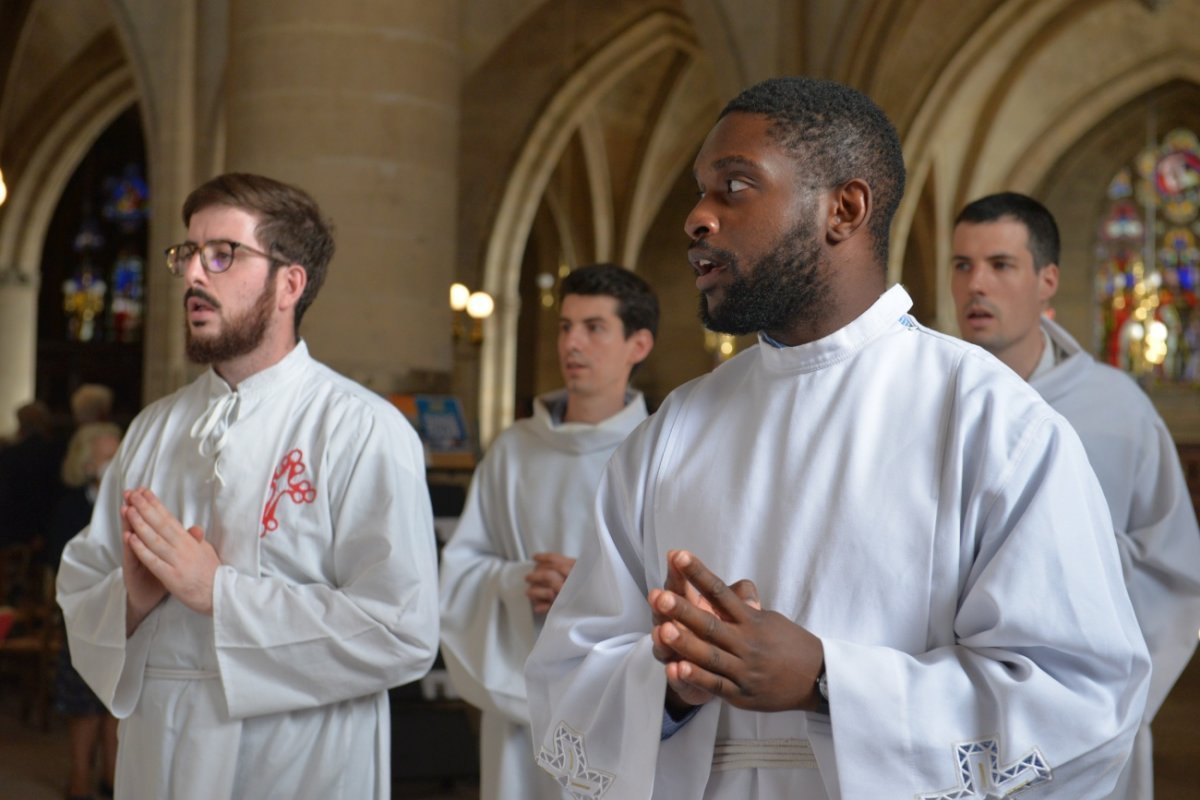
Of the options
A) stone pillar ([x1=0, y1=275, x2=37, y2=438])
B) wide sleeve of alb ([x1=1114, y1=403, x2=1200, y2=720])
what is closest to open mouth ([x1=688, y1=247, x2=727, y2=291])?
wide sleeve of alb ([x1=1114, y1=403, x2=1200, y2=720])

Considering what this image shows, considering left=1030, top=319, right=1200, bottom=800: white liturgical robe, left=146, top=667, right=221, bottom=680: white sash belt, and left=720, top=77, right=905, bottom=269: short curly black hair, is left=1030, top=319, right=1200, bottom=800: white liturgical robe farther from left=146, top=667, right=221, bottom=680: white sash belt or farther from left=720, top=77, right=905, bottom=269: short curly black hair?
left=146, top=667, right=221, bottom=680: white sash belt

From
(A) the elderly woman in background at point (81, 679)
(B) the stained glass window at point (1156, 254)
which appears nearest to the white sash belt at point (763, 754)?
(A) the elderly woman in background at point (81, 679)

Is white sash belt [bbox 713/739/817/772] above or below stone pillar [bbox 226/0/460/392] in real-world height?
below

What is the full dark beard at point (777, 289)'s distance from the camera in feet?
5.98

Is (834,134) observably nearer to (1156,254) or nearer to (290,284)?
(290,284)

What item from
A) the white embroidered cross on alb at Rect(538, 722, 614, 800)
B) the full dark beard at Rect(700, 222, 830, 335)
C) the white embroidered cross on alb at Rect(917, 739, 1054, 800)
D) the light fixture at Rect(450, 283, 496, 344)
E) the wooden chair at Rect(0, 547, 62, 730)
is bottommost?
the wooden chair at Rect(0, 547, 62, 730)

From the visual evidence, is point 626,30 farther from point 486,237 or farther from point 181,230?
point 181,230

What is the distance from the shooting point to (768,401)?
192 cm

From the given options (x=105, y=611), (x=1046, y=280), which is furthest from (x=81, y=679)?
(x=1046, y=280)

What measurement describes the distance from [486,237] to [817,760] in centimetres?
1640

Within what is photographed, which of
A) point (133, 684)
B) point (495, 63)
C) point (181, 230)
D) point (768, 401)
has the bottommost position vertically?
point (133, 684)

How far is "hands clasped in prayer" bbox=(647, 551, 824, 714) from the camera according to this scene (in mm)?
1576

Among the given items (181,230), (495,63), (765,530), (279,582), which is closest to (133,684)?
(279,582)

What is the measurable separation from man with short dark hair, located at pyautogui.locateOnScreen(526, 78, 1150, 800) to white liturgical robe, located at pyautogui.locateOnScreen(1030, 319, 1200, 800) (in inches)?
60.8
